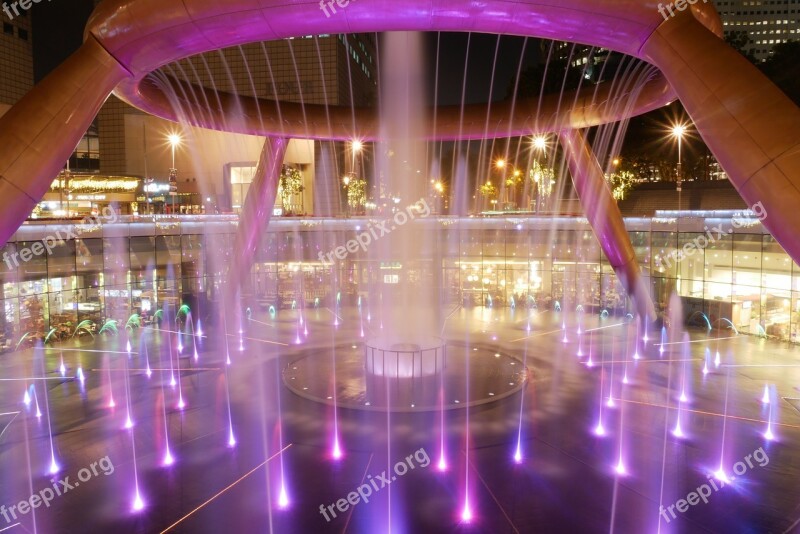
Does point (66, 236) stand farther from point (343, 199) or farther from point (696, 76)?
point (343, 199)

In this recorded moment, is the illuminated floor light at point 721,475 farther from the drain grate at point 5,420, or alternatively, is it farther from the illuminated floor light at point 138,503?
the drain grate at point 5,420

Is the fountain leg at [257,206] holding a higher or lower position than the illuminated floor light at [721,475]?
higher

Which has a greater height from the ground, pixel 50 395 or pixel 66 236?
pixel 66 236

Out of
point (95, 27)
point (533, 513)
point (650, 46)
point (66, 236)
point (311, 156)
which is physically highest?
point (311, 156)

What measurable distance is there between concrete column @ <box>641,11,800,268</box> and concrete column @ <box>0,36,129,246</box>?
10.3 metres

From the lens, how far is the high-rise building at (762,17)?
153000 millimetres

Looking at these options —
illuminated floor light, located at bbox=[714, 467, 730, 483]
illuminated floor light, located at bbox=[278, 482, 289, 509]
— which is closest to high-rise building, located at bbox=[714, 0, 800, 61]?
illuminated floor light, located at bbox=[714, 467, 730, 483]

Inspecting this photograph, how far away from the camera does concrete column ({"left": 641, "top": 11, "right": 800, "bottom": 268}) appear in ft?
23.5

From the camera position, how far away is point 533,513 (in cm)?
856

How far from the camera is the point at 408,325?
17859mm

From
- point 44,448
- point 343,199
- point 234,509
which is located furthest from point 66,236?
point 343,199

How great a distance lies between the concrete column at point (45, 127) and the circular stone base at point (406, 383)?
7822 mm

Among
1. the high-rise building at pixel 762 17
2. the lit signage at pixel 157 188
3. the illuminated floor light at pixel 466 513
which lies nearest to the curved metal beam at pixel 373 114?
the illuminated floor light at pixel 466 513

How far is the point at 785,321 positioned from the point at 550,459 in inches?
873
